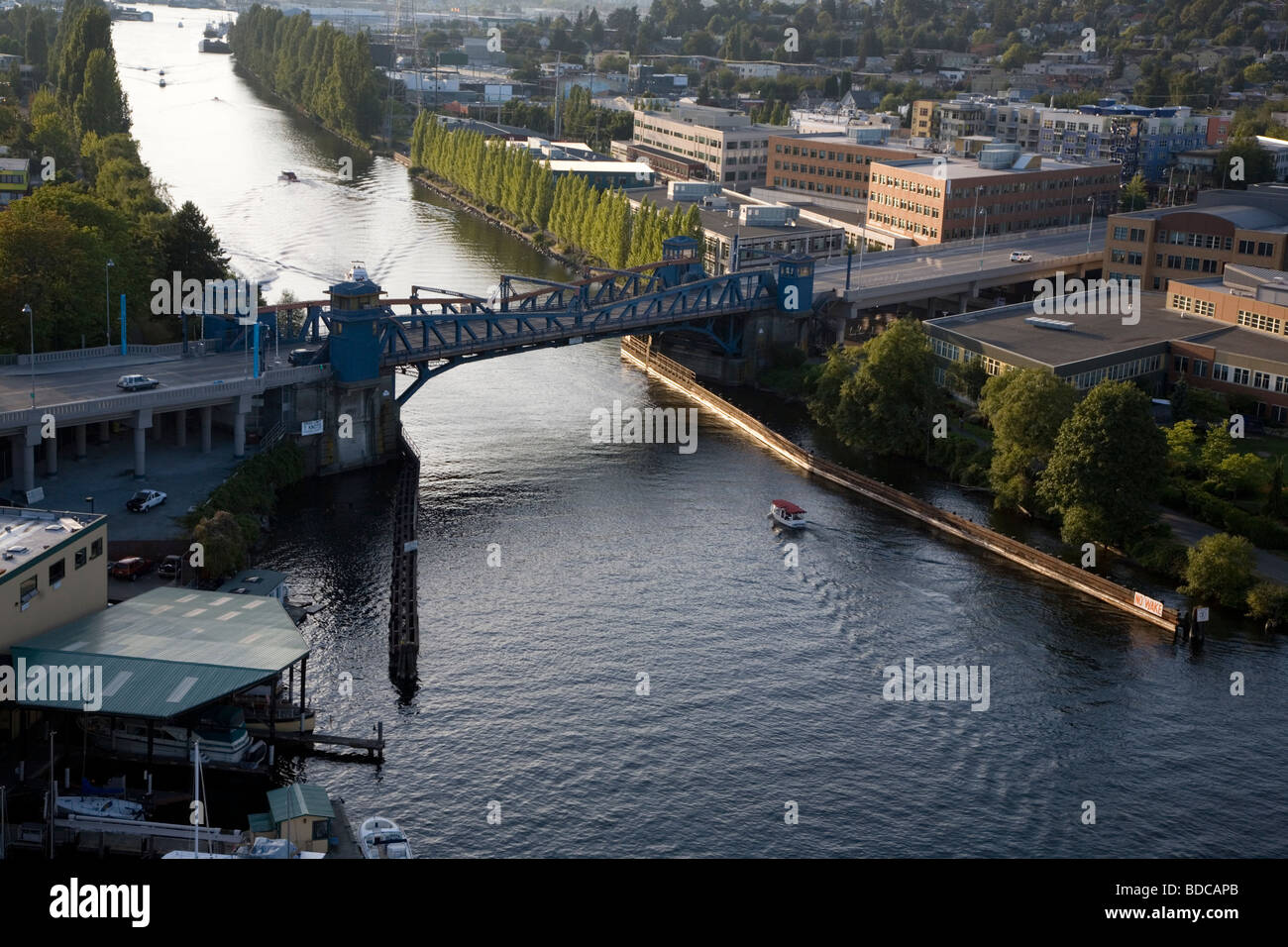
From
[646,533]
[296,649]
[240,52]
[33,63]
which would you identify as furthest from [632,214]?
[240,52]

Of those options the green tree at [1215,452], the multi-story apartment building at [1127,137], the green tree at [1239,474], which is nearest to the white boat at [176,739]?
the green tree at [1239,474]

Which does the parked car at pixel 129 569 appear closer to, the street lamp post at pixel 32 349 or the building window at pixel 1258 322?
the street lamp post at pixel 32 349

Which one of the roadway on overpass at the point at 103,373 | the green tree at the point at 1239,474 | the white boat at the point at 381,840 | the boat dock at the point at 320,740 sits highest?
the roadway on overpass at the point at 103,373

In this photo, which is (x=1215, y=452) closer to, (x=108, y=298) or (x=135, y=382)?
(x=135, y=382)

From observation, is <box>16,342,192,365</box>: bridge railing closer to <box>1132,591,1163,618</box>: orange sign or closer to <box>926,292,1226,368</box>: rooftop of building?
<box>926,292,1226,368</box>: rooftop of building

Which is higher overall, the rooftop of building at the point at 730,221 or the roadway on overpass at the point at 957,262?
the rooftop of building at the point at 730,221

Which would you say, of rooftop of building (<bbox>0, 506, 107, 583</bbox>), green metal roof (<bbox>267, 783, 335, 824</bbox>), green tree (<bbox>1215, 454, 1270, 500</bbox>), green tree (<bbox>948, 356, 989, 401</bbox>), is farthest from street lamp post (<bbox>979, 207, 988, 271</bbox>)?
green metal roof (<bbox>267, 783, 335, 824</bbox>)
